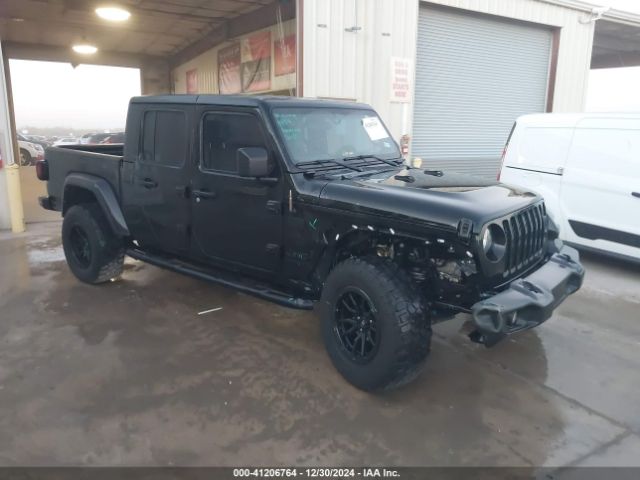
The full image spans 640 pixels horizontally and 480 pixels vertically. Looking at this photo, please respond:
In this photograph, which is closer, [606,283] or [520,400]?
[520,400]

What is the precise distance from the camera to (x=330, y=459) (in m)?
2.77

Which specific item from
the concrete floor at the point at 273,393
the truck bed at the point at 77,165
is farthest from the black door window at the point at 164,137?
the concrete floor at the point at 273,393

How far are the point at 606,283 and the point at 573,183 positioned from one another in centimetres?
138

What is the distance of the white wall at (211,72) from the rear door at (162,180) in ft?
23.3

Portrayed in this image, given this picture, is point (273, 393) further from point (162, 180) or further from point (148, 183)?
point (148, 183)

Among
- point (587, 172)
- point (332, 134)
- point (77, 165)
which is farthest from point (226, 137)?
point (587, 172)

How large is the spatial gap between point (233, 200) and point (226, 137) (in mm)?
514

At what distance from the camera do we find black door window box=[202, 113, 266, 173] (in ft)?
13.0

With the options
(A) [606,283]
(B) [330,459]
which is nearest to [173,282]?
(B) [330,459]

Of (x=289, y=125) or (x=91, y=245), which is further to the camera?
(x=91, y=245)

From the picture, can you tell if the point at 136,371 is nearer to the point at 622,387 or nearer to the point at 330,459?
the point at 330,459

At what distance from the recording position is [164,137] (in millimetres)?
4578

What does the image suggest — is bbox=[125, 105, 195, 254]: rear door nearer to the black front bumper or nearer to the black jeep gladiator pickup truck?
the black jeep gladiator pickup truck

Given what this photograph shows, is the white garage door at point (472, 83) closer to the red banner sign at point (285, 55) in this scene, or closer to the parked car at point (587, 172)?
the red banner sign at point (285, 55)
